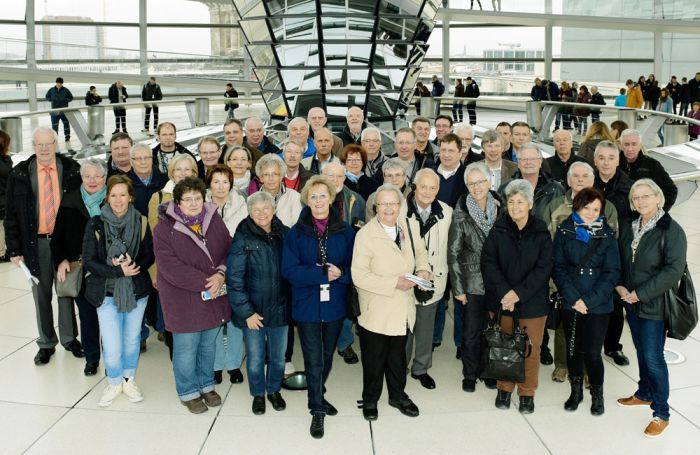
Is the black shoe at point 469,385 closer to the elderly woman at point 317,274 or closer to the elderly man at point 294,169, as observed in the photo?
the elderly woman at point 317,274

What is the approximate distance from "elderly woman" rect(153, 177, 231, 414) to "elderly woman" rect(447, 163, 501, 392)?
5.56 ft

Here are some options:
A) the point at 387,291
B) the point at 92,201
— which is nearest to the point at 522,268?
the point at 387,291

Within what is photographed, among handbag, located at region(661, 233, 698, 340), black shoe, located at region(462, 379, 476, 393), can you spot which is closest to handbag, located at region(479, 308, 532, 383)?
black shoe, located at region(462, 379, 476, 393)

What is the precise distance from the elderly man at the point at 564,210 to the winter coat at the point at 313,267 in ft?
5.35

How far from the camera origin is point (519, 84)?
29391mm

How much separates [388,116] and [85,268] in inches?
332

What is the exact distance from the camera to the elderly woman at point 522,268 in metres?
4.42

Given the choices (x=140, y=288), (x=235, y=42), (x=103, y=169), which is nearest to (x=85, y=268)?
(x=140, y=288)

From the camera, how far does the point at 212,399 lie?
4723 mm

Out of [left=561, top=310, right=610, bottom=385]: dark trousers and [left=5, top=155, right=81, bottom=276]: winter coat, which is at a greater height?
[left=5, top=155, right=81, bottom=276]: winter coat

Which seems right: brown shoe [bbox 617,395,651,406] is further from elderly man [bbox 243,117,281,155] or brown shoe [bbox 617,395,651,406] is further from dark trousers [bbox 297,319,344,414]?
elderly man [bbox 243,117,281,155]

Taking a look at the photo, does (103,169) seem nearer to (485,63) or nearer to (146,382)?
(146,382)

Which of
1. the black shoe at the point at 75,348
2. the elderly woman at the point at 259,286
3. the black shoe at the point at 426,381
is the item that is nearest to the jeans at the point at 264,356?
the elderly woman at the point at 259,286

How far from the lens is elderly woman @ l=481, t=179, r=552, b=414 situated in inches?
174
